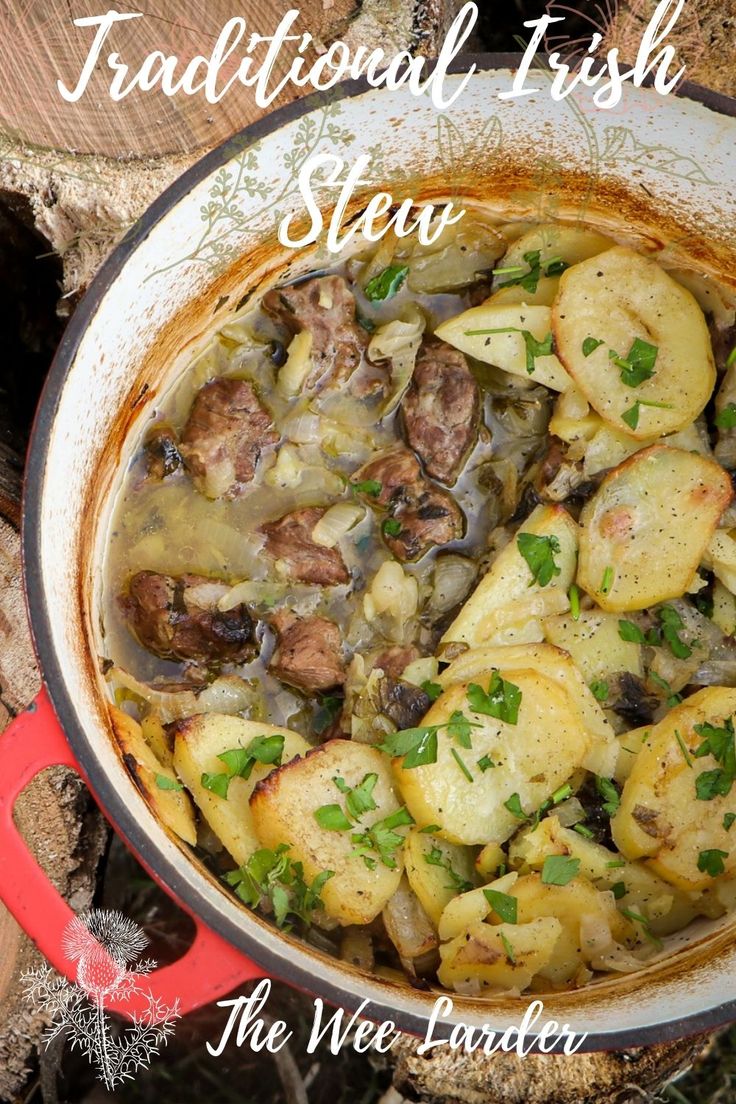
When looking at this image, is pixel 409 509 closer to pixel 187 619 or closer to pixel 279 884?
Answer: pixel 187 619

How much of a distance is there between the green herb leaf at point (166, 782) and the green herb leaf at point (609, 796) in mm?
891

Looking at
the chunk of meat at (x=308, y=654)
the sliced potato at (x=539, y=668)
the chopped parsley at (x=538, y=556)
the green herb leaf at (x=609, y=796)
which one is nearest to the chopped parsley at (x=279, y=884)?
the chunk of meat at (x=308, y=654)

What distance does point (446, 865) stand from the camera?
7.01ft

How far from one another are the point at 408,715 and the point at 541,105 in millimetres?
1285

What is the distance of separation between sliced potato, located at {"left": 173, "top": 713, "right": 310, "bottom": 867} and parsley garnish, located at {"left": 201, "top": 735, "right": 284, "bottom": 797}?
0.04 ft

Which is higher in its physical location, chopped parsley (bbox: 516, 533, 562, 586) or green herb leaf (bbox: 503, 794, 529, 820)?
chopped parsley (bbox: 516, 533, 562, 586)

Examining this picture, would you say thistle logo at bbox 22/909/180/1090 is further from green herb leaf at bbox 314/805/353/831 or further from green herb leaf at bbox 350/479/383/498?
green herb leaf at bbox 350/479/383/498

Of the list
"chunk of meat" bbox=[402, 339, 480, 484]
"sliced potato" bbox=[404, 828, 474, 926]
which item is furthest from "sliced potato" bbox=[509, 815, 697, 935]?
"chunk of meat" bbox=[402, 339, 480, 484]

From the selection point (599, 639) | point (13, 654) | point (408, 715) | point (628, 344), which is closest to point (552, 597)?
point (599, 639)

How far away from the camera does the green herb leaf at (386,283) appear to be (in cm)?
242

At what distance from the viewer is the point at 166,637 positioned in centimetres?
225

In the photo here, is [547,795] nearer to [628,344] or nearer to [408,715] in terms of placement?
[408,715]

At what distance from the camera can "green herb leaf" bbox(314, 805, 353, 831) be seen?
205 cm

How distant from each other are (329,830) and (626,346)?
1217 mm
